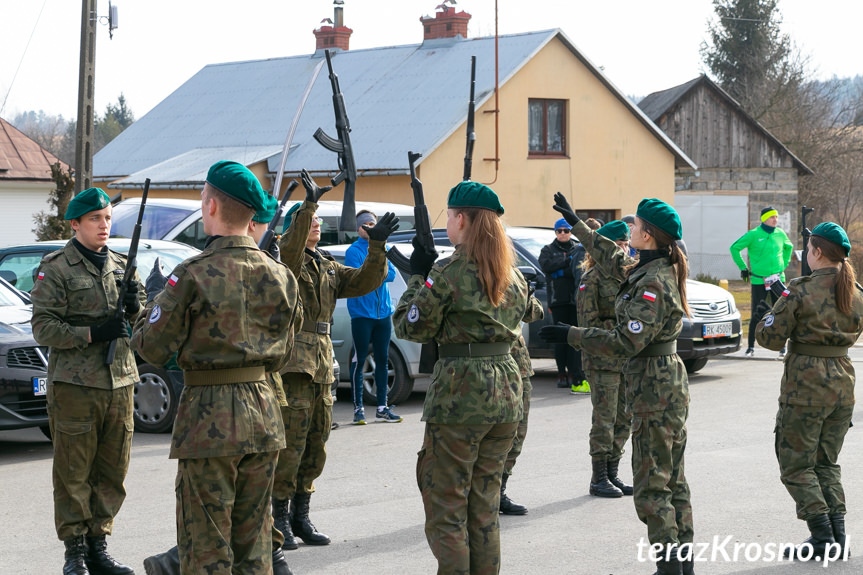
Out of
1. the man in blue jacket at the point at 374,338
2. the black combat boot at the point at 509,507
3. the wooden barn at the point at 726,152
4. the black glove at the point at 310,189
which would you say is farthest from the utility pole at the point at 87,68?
the wooden barn at the point at 726,152

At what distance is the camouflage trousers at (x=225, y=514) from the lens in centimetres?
433

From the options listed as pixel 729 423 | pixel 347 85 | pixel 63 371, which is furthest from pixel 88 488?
pixel 347 85

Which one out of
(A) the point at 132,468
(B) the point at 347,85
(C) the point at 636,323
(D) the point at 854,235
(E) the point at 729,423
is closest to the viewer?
(C) the point at 636,323

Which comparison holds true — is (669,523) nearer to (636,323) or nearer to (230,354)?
(636,323)

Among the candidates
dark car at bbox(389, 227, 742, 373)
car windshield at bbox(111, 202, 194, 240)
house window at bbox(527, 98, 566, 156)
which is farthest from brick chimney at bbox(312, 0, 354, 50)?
dark car at bbox(389, 227, 742, 373)

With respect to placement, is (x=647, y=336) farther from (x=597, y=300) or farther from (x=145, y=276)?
(x=145, y=276)

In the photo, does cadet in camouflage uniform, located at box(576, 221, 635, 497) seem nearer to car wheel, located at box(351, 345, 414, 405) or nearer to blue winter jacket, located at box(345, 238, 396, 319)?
blue winter jacket, located at box(345, 238, 396, 319)

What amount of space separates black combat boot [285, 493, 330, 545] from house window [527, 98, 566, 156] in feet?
69.0

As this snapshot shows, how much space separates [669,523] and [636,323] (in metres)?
1.05

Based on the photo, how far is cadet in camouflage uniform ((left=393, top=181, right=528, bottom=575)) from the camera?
4.95 meters

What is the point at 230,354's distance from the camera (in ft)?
14.4

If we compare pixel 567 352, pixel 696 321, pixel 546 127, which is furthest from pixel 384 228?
pixel 546 127

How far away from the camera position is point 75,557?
19.0 ft

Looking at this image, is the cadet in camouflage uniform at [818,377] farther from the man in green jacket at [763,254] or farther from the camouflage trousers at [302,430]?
the man in green jacket at [763,254]
